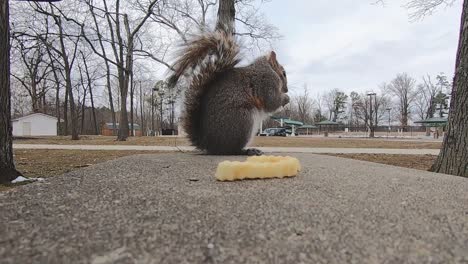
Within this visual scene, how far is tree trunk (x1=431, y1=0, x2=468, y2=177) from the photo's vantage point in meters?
2.76

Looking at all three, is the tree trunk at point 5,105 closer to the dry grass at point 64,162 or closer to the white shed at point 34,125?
the dry grass at point 64,162

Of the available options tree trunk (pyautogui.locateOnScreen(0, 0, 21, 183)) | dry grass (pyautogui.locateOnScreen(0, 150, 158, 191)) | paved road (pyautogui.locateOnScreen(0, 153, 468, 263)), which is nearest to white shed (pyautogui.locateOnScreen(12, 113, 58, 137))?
dry grass (pyautogui.locateOnScreen(0, 150, 158, 191))

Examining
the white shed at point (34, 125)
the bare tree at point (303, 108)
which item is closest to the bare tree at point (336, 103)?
the bare tree at point (303, 108)

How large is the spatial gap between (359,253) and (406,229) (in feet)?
0.83

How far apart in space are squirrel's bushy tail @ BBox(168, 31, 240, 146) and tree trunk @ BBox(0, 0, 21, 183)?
127cm

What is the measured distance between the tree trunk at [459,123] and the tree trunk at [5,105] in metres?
3.63

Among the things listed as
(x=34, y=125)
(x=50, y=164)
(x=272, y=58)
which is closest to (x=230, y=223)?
(x=272, y=58)

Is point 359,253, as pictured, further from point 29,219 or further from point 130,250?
point 29,219

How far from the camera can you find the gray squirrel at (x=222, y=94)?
8.93ft

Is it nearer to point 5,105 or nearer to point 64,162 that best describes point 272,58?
point 5,105

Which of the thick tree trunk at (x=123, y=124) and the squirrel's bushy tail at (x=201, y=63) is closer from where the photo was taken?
the squirrel's bushy tail at (x=201, y=63)

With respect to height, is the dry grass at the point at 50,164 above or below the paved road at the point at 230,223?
below

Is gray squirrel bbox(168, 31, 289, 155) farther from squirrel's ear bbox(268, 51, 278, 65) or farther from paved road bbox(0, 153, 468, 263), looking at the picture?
paved road bbox(0, 153, 468, 263)

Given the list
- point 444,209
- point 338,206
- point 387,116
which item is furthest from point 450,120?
point 387,116
